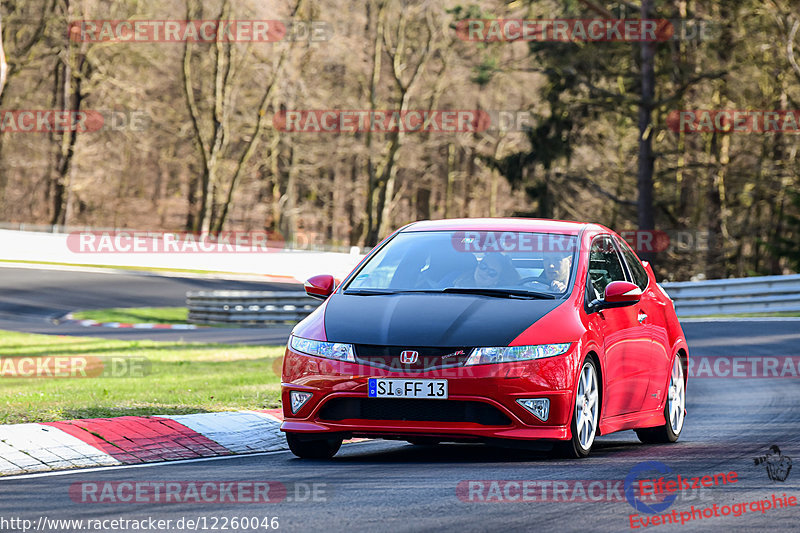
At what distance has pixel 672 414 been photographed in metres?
9.43

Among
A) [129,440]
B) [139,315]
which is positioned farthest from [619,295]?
[139,315]

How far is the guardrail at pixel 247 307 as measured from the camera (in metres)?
29.5

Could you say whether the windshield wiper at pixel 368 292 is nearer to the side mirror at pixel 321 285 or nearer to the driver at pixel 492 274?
the side mirror at pixel 321 285

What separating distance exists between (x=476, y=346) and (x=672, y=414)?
2880mm

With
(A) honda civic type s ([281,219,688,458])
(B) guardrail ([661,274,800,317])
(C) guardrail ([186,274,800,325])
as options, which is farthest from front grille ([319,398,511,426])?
(C) guardrail ([186,274,800,325])

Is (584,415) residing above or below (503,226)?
below

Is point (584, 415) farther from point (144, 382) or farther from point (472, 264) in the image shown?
point (144, 382)

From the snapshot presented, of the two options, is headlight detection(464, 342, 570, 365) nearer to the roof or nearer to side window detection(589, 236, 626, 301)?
side window detection(589, 236, 626, 301)

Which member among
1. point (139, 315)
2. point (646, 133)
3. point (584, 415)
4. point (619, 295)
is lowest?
point (139, 315)

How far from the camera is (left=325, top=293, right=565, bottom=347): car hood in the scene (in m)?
7.28

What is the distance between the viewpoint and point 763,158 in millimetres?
38906

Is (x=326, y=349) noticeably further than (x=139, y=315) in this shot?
No

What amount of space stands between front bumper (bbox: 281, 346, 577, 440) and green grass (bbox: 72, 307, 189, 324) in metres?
22.3

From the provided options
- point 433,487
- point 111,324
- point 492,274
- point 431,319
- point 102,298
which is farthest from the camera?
point 102,298
